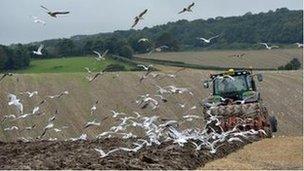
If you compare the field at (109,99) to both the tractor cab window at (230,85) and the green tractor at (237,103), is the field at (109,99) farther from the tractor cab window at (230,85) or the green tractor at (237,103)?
the green tractor at (237,103)

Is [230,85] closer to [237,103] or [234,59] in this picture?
[237,103]

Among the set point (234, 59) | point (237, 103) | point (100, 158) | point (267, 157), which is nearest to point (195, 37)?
point (234, 59)

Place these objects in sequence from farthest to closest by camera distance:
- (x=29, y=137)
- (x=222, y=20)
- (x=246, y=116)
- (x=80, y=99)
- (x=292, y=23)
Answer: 1. (x=222, y=20)
2. (x=292, y=23)
3. (x=80, y=99)
4. (x=29, y=137)
5. (x=246, y=116)

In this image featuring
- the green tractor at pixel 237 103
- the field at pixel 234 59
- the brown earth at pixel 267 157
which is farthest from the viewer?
the field at pixel 234 59

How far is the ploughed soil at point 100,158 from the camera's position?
38.3ft

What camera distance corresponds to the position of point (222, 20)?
234 ft

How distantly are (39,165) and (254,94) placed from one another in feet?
32.6

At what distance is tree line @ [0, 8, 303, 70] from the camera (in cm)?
5300

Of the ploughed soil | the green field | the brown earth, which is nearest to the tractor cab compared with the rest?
the brown earth

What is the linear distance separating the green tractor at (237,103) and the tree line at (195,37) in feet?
93.9

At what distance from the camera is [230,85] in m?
20.8

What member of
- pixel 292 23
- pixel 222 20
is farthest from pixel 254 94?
pixel 222 20

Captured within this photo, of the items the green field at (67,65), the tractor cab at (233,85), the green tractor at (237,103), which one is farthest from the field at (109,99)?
the green tractor at (237,103)

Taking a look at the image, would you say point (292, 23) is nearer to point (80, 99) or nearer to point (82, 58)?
point (82, 58)
